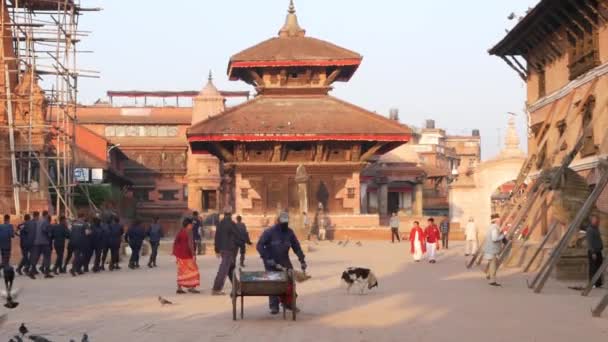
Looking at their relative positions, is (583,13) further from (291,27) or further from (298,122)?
(291,27)

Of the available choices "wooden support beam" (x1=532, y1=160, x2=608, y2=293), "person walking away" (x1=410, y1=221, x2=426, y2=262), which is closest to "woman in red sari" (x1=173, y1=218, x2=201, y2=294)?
"wooden support beam" (x1=532, y1=160, x2=608, y2=293)

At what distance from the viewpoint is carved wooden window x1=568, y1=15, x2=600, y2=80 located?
27.5 metres

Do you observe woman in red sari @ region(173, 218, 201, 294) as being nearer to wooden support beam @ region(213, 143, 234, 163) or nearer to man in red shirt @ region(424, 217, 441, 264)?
man in red shirt @ region(424, 217, 441, 264)

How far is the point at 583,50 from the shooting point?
28.9 meters

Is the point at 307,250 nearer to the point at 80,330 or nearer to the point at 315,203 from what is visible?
the point at 315,203

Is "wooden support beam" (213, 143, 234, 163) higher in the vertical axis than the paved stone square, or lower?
higher

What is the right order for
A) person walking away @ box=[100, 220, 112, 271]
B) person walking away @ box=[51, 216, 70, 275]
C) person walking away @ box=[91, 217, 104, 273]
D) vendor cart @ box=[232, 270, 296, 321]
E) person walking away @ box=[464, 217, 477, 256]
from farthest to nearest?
1. person walking away @ box=[464, 217, 477, 256]
2. person walking away @ box=[100, 220, 112, 271]
3. person walking away @ box=[91, 217, 104, 273]
4. person walking away @ box=[51, 216, 70, 275]
5. vendor cart @ box=[232, 270, 296, 321]

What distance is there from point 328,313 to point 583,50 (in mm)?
15378

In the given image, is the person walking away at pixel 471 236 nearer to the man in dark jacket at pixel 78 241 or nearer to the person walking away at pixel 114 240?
the person walking away at pixel 114 240

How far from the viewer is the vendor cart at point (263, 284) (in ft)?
50.3

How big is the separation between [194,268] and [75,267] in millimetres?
7851

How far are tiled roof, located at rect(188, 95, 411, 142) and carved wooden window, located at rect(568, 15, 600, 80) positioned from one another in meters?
23.4

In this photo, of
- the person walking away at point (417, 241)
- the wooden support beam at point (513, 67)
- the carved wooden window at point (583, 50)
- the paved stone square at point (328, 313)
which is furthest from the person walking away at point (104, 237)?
the wooden support beam at point (513, 67)

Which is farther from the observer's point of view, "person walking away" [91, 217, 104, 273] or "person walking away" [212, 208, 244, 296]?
"person walking away" [91, 217, 104, 273]
